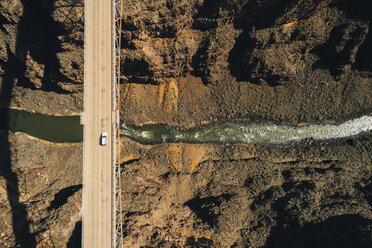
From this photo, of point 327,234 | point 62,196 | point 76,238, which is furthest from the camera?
point 62,196

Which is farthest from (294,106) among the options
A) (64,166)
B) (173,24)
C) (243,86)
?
(64,166)

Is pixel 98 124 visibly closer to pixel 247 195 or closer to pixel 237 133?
pixel 237 133

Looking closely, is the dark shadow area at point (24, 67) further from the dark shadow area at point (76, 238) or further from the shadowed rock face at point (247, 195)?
the shadowed rock face at point (247, 195)

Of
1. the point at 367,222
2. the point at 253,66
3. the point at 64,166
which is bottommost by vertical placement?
the point at 367,222

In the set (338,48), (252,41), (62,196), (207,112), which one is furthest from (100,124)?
(338,48)

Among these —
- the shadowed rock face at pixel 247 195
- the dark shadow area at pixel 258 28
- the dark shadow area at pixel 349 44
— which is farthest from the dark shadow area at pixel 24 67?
the dark shadow area at pixel 349 44

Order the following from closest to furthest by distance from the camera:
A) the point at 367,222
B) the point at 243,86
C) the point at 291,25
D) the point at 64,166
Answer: the point at 367,222
the point at 291,25
the point at 64,166
the point at 243,86

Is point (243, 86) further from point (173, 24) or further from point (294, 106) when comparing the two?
point (173, 24)
